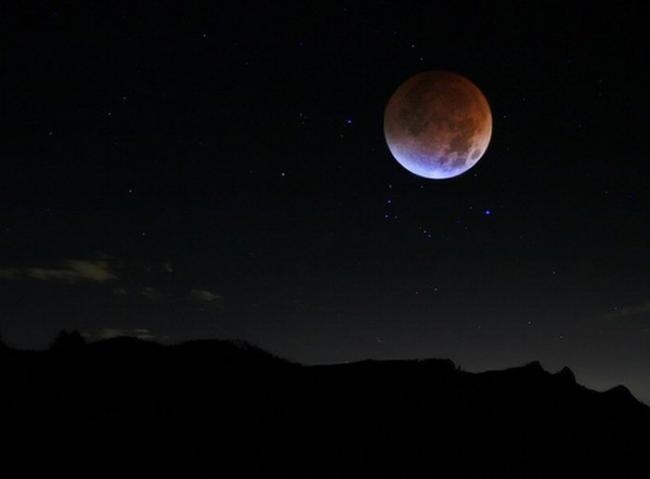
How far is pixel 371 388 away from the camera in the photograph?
1850 centimetres

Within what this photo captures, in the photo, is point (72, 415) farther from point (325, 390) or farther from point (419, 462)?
point (419, 462)

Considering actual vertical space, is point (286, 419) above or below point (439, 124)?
below

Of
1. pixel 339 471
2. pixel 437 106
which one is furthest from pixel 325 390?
pixel 437 106

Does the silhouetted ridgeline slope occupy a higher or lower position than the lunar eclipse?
lower

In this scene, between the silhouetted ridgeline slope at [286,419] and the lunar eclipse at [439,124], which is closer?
the silhouetted ridgeline slope at [286,419]

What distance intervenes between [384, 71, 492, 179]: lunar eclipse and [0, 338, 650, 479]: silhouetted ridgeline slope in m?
7.83

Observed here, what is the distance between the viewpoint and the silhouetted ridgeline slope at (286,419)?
13461 mm

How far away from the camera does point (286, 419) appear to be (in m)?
16.0

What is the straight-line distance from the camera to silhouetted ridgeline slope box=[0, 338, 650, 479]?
13.5m

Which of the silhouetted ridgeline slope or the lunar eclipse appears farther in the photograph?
the lunar eclipse

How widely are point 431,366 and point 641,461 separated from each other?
8650 millimetres

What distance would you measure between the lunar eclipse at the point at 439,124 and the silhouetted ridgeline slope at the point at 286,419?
783 cm

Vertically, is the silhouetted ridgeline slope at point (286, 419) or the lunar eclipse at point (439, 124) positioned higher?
the lunar eclipse at point (439, 124)

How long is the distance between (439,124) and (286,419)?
1095cm
